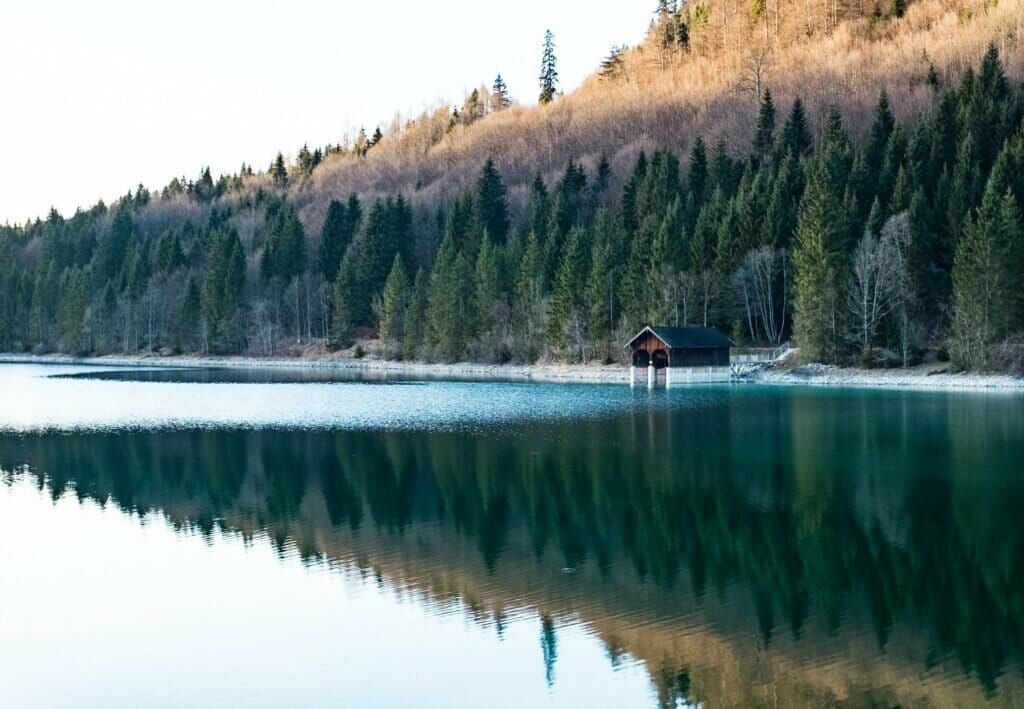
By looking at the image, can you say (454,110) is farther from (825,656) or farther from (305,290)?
(825,656)

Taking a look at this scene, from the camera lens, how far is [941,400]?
149 ft

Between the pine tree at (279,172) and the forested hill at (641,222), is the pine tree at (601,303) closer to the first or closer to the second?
the forested hill at (641,222)

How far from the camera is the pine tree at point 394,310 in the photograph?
88.8m

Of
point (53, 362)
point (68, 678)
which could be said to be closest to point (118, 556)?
point (68, 678)

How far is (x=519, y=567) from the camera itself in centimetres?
1766

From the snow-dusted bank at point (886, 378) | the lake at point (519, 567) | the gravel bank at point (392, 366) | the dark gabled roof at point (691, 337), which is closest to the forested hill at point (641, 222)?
the snow-dusted bank at point (886, 378)

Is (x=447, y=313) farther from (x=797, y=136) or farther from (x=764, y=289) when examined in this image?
(x=797, y=136)

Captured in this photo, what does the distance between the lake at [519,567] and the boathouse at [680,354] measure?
2573cm

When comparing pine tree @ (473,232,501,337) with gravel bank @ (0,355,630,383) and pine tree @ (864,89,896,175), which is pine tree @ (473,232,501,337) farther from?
pine tree @ (864,89,896,175)

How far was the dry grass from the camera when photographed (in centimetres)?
10044

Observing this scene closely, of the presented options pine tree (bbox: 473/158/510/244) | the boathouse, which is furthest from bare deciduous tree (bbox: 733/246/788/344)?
pine tree (bbox: 473/158/510/244)

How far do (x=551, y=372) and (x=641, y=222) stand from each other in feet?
53.0

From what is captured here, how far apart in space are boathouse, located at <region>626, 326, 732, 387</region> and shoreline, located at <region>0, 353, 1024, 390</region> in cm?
215

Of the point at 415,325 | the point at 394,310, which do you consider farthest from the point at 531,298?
the point at 394,310
